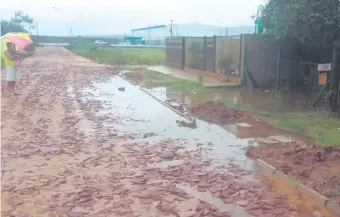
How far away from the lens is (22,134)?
8977 mm

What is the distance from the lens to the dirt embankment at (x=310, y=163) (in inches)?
230

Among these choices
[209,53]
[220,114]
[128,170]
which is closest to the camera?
[128,170]

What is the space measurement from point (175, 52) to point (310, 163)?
22.7 m

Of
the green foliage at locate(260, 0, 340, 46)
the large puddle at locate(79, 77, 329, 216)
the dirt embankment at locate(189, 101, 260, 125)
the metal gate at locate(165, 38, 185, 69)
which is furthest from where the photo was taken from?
the metal gate at locate(165, 38, 185, 69)

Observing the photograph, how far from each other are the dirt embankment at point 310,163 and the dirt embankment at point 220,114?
282 cm

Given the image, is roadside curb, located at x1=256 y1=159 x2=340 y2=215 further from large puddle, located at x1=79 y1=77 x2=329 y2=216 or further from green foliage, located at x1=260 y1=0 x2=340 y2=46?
green foliage, located at x1=260 y1=0 x2=340 y2=46

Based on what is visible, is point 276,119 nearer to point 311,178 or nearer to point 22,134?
point 311,178

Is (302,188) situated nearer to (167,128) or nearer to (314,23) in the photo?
(167,128)

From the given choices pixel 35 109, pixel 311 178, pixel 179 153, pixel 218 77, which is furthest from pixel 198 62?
pixel 311 178

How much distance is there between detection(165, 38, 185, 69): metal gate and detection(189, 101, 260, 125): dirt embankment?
15771mm

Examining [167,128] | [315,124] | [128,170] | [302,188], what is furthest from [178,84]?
[302,188]

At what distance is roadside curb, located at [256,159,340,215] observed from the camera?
525cm

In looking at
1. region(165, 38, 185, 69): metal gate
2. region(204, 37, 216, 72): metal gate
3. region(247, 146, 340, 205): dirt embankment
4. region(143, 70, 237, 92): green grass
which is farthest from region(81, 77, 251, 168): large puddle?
region(165, 38, 185, 69): metal gate

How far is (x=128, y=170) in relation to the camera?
670 centimetres
